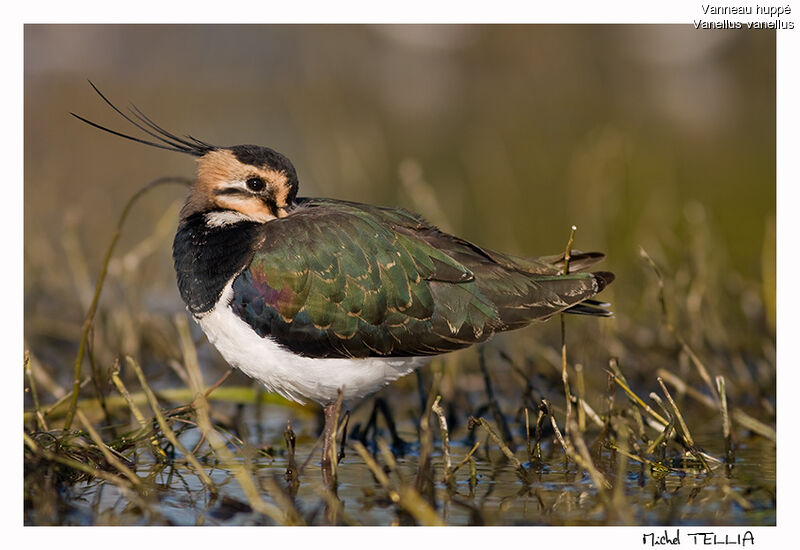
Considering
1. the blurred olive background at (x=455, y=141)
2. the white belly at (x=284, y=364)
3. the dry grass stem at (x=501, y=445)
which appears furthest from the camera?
the blurred olive background at (x=455, y=141)

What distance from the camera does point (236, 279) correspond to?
4.66 m

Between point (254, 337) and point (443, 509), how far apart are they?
1187 millimetres

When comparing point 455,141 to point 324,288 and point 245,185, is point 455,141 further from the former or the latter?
point 324,288

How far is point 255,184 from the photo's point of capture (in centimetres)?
495

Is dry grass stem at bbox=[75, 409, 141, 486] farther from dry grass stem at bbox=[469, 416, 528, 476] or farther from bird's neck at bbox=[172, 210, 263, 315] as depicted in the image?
dry grass stem at bbox=[469, 416, 528, 476]

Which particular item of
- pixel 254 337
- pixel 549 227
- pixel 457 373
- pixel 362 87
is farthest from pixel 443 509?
pixel 362 87

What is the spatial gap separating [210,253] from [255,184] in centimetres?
43

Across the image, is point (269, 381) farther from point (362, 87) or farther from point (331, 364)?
point (362, 87)

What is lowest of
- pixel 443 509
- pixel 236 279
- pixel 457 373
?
pixel 443 509

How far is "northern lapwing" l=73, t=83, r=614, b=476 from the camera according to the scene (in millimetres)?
4645

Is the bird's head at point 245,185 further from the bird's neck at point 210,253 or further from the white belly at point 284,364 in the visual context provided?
the white belly at point 284,364

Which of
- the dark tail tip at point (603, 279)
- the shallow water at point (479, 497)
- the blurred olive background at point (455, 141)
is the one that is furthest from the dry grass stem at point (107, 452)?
the dark tail tip at point (603, 279)

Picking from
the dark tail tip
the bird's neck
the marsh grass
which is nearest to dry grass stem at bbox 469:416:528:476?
the marsh grass

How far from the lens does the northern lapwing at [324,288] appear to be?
4.64 m
